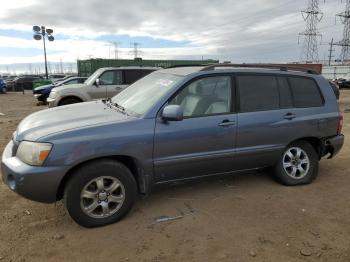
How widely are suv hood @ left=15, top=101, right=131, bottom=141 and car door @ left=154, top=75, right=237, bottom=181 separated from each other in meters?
0.57

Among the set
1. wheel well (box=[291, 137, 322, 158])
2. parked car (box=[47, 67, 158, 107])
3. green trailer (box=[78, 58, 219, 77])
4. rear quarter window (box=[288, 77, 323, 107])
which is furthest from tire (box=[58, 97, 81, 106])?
green trailer (box=[78, 58, 219, 77])

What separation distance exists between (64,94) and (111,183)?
8.13 meters

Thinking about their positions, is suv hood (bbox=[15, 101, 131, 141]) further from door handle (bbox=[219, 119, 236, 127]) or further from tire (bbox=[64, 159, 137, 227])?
door handle (bbox=[219, 119, 236, 127])

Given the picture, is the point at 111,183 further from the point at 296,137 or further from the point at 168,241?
the point at 296,137

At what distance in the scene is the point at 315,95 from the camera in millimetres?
5133

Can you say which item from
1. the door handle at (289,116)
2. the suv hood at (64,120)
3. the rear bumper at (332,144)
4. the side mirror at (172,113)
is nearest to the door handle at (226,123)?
the side mirror at (172,113)

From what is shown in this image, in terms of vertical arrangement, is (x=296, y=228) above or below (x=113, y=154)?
below

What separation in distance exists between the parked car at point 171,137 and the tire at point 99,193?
1 cm

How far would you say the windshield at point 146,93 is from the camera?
→ 4133 millimetres

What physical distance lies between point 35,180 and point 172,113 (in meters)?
1.54

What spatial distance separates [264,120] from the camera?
4590mm

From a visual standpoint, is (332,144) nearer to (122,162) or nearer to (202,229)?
(202,229)

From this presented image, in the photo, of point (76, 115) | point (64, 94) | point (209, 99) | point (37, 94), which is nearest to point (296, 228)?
point (209, 99)

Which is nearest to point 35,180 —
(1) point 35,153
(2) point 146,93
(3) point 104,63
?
(1) point 35,153
